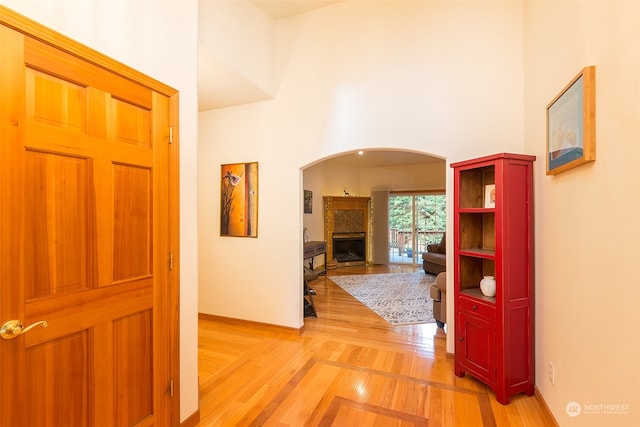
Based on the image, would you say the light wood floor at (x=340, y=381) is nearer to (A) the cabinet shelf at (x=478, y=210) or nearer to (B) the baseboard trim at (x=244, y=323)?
(B) the baseboard trim at (x=244, y=323)

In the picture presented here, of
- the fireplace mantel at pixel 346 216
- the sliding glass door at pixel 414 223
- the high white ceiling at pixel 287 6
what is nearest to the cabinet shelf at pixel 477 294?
the high white ceiling at pixel 287 6

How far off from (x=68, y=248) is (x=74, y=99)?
70 cm

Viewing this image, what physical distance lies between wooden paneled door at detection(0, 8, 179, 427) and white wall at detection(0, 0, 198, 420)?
9 centimetres

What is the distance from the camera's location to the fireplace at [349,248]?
822 centimetres

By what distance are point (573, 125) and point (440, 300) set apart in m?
2.47

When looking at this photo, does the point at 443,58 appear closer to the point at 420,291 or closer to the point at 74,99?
the point at 74,99

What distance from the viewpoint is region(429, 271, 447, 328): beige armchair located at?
3.47 meters

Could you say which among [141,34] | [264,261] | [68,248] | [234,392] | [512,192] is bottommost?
[234,392]

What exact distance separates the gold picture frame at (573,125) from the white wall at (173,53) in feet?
7.58

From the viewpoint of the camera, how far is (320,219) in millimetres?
7926

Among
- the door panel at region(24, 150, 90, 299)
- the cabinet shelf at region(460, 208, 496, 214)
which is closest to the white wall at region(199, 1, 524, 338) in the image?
the cabinet shelf at region(460, 208, 496, 214)

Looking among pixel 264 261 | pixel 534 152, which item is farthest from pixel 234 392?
pixel 534 152

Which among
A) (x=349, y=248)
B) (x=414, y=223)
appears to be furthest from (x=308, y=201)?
(x=414, y=223)

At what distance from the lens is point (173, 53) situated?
191cm
